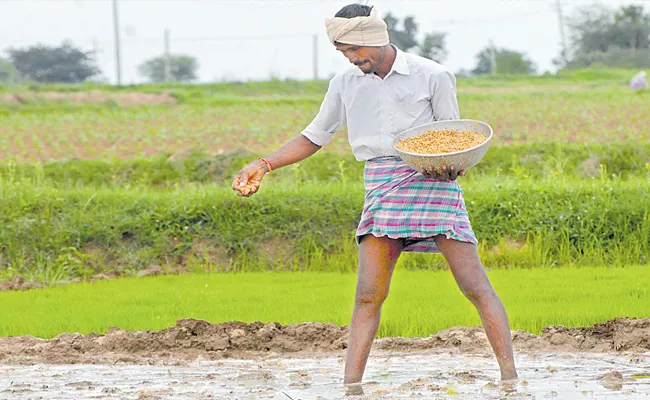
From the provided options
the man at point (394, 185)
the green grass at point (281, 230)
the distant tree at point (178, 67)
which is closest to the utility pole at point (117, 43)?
the distant tree at point (178, 67)

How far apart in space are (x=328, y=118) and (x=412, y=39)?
129ft

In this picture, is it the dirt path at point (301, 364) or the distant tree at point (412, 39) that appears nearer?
the dirt path at point (301, 364)

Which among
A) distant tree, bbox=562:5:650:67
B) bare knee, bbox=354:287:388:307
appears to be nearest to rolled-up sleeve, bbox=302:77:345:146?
bare knee, bbox=354:287:388:307

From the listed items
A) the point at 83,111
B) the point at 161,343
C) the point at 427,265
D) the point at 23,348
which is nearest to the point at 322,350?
the point at 161,343

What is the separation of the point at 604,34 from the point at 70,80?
2500 cm

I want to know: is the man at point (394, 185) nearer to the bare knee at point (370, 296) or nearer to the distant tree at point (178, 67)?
the bare knee at point (370, 296)

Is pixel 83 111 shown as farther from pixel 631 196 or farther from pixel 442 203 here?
pixel 442 203

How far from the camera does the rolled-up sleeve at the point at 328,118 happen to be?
4.23m

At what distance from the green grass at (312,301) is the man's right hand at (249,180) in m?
2.24

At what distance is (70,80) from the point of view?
47.6m

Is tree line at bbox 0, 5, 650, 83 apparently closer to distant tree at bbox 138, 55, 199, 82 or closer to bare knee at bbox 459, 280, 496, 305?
distant tree at bbox 138, 55, 199, 82

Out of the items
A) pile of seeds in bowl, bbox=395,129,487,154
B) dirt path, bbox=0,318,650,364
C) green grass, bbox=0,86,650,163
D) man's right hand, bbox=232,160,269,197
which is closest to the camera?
pile of seeds in bowl, bbox=395,129,487,154

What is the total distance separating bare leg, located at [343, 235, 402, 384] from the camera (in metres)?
4.11

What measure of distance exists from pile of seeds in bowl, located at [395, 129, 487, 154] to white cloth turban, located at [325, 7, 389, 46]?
40cm
